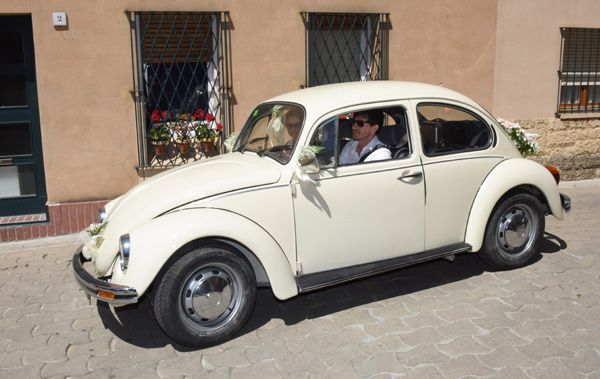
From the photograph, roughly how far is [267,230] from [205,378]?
1.16m

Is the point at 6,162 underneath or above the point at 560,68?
underneath

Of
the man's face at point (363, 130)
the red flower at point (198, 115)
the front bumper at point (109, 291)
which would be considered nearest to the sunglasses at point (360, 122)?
the man's face at point (363, 130)

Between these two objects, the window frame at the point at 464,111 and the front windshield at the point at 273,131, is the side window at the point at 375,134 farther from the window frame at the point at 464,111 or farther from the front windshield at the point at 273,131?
the front windshield at the point at 273,131

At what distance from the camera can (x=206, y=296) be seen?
446 centimetres

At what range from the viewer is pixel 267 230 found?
4.61 m

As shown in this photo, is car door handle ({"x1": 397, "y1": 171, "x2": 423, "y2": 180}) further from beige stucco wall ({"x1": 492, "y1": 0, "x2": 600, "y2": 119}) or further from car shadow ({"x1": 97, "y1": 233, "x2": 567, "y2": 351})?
beige stucco wall ({"x1": 492, "y1": 0, "x2": 600, "y2": 119})

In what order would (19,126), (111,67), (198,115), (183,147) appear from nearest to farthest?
(111,67) → (19,126) → (183,147) → (198,115)

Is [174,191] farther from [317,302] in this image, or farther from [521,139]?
[521,139]

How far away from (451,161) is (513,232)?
3.45 feet

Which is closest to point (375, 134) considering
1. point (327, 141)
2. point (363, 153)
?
point (363, 153)

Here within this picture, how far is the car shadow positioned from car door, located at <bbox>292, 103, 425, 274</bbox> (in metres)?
0.48

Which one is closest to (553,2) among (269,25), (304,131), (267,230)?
(269,25)

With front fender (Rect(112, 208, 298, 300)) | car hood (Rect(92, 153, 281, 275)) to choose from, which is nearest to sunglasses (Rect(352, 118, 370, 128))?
car hood (Rect(92, 153, 281, 275))

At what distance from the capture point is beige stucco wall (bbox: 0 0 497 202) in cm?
741
